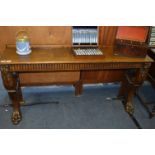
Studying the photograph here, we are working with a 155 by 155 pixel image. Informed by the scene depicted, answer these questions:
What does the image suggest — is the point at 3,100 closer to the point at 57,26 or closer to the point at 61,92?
the point at 61,92

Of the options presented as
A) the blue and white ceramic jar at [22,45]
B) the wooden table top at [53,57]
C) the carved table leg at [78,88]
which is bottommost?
the carved table leg at [78,88]

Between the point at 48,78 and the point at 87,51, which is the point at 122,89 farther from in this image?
the point at 48,78

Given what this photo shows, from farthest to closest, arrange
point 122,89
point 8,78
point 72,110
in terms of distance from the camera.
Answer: point 122,89
point 72,110
point 8,78

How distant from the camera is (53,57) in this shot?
6.07 feet

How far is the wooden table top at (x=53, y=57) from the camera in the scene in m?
1.75

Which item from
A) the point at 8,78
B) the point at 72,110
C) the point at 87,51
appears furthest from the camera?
the point at 72,110

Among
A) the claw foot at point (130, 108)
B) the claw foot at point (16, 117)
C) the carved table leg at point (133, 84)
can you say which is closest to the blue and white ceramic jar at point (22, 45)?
the claw foot at point (16, 117)

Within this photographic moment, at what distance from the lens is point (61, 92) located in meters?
2.56

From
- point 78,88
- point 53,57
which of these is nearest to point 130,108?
point 78,88

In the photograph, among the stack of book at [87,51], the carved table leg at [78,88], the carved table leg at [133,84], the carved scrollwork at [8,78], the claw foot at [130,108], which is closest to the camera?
the carved scrollwork at [8,78]

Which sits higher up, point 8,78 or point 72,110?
point 8,78

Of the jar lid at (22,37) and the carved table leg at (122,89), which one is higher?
the jar lid at (22,37)

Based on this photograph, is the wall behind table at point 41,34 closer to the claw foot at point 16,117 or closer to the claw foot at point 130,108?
the claw foot at point 16,117

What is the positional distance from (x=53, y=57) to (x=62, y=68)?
144 millimetres
